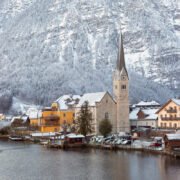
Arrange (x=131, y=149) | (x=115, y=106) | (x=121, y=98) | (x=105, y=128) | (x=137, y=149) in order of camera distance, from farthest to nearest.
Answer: (x=121, y=98), (x=115, y=106), (x=105, y=128), (x=131, y=149), (x=137, y=149)

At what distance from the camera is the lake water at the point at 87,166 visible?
163 feet

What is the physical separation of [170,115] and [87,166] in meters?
29.9

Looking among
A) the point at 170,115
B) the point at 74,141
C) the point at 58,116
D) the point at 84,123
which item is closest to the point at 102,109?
the point at 84,123

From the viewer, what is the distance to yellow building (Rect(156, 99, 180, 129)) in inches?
3184

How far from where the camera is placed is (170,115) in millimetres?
82500

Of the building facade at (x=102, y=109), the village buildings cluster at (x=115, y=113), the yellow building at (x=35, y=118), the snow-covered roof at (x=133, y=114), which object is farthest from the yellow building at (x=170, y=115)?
the yellow building at (x=35, y=118)

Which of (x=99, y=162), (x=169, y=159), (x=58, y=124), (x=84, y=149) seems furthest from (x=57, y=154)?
(x=58, y=124)

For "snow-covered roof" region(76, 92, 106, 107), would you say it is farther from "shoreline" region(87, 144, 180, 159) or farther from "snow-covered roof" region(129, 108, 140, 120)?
"shoreline" region(87, 144, 180, 159)

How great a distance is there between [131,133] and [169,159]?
29297 millimetres

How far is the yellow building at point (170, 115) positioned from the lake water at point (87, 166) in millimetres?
17178

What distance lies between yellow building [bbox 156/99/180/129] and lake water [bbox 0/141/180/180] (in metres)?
17.2

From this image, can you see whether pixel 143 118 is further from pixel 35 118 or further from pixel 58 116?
pixel 35 118

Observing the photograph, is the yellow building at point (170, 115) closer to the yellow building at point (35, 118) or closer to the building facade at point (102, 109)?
the building facade at point (102, 109)

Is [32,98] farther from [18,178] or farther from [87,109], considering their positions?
[18,178]
